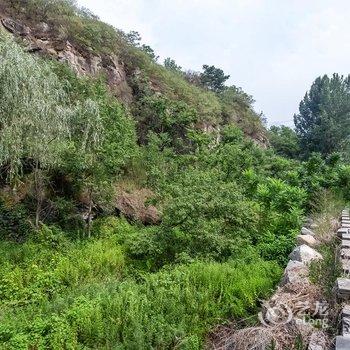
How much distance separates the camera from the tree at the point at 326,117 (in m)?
25.5

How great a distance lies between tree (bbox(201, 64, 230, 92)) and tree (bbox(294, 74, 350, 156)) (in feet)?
20.2

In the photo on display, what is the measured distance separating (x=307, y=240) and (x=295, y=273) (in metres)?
1.79

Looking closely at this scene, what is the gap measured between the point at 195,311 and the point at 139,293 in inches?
38.6

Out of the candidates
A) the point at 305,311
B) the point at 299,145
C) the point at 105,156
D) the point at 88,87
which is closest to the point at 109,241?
the point at 105,156

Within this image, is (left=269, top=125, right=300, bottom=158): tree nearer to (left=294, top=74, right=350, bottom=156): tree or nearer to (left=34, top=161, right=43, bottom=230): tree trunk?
(left=294, top=74, right=350, bottom=156): tree

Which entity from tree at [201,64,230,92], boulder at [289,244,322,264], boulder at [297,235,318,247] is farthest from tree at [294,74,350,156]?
boulder at [289,244,322,264]

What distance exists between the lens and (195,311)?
5.34m

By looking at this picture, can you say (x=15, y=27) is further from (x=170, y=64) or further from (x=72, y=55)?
(x=170, y=64)

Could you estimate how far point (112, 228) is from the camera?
34.9 feet

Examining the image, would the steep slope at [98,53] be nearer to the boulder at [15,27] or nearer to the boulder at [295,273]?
the boulder at [15,27]

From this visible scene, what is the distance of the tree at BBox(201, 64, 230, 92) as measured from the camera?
27.3 meters

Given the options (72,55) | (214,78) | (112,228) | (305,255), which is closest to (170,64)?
(214,78)

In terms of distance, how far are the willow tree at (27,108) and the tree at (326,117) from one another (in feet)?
67.6

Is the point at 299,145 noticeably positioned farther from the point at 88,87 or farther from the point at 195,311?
the point at 195,311
